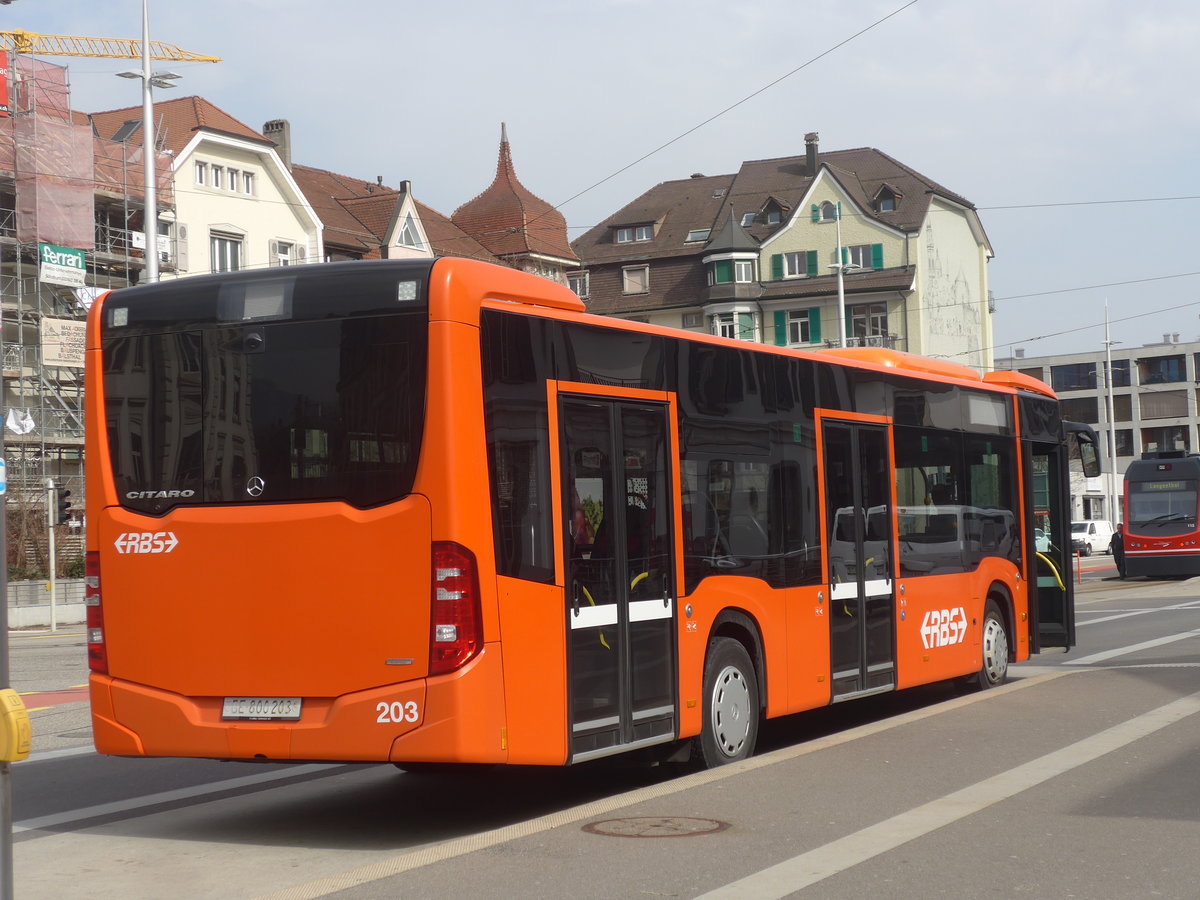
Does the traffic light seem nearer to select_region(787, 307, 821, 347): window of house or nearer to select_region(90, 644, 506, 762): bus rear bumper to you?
select_region(90, 644, 506, 762): bus rear bumper

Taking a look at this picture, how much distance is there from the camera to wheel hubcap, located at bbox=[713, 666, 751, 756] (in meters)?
10.3

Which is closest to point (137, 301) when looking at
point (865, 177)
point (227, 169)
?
point (227, 169)

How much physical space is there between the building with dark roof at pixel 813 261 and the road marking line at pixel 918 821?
66.0 metres

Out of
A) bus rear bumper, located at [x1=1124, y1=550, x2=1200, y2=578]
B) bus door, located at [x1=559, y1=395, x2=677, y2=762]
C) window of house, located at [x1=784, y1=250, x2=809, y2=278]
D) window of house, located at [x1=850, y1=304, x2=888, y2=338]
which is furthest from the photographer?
window of house, located at [x1=784, y1=250, x2=809, y2=278]

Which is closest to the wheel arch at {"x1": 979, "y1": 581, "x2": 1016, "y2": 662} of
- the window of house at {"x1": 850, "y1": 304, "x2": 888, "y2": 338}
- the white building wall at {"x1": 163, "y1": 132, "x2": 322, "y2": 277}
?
the white building wall at {"x1": 163, "y1": 132, "x2": 322, "y2": 277}

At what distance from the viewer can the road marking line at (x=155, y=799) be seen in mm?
9164

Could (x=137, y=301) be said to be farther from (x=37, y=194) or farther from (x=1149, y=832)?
(x=37, y=194)

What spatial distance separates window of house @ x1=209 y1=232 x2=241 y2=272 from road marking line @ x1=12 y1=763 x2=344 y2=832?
152ft

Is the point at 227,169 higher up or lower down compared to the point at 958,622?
higher up

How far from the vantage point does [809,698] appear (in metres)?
11.5

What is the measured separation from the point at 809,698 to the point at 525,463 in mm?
4067

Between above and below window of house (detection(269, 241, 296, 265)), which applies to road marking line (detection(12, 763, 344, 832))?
below

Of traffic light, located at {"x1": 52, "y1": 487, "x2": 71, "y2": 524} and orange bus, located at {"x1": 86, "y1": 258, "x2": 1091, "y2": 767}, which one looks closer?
orange bus, located at {"x1": 86, "y1": 258, "x2": 1091, "y2": 767}

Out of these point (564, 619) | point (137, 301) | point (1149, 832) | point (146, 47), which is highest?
point (146, 47)
